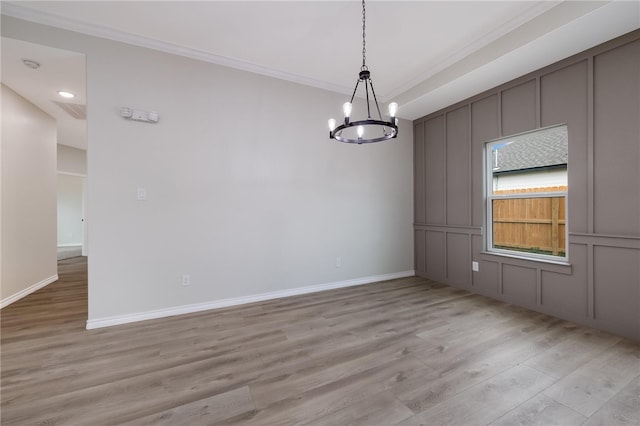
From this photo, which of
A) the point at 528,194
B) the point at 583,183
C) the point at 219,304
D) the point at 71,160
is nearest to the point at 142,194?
the point at 219,304

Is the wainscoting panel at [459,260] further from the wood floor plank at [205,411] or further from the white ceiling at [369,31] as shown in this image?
the wood floor plank at [205,411]

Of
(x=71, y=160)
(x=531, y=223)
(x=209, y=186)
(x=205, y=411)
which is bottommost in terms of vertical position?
(x=205, y=411)

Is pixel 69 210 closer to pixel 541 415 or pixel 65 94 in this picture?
pixel 65 94

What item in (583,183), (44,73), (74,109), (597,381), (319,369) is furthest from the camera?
(74,109)

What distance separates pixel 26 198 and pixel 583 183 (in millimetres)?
6847

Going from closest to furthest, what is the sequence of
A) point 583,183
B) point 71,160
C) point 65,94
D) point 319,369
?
point 319,369
point 583,183
point 65,94
point 71,160

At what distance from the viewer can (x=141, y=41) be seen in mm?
2771

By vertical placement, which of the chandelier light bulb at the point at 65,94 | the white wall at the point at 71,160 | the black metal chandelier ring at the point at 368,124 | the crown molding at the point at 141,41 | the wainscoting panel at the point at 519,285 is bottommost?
the wainscoting panel at the point at 519,285

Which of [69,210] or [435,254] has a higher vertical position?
[69,210]

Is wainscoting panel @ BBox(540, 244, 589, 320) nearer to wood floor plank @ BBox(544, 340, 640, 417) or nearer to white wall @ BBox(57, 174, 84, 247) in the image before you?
wood floor plank @ BBox(544, 340, 640, 417)

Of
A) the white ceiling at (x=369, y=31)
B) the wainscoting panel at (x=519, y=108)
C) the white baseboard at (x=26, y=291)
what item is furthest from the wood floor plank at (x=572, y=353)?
the white baseboard at (x=26, y=291)

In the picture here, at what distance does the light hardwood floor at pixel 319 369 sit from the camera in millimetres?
1514

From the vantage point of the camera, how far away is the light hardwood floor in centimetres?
151

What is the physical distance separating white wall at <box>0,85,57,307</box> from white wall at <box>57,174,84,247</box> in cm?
501
